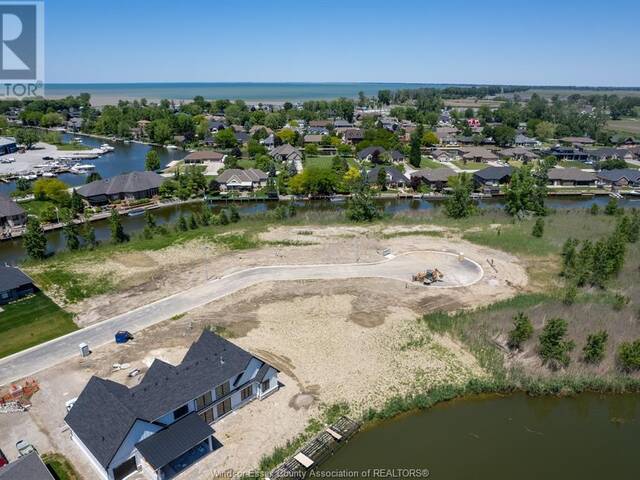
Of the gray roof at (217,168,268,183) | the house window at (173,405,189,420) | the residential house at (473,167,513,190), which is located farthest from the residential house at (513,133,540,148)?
the house window at (173,405,189,420)

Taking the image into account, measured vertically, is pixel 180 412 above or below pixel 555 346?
below

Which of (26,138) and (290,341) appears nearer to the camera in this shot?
(290,341)

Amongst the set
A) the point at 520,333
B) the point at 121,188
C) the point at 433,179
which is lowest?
the point at 520,333

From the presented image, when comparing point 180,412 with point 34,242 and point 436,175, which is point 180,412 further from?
point 436,175

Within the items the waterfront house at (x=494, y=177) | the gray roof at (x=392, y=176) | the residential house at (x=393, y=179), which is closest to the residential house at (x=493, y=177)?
the waterfront house at (x=494, y=177)

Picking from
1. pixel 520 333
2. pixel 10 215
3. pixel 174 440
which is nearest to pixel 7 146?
pixel 10 215

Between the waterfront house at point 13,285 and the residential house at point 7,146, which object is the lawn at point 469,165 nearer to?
the waterfront house at point 13,285
